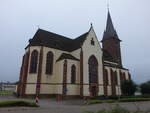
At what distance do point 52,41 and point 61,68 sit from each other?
8.39 metres

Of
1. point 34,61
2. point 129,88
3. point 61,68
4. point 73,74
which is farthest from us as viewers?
point 129,88

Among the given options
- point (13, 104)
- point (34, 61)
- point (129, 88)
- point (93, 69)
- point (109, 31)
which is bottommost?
point (13, 104)

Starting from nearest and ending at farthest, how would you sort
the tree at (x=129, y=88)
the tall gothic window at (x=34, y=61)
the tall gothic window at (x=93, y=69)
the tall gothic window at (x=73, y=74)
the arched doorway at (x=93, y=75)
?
the tall gothic window at (x=34, y=61)
the tall gothic window at (x=73, y=74)
the arched doorway at (x=93, y=75)
the tall gothic window at (x=93, y=69)
the tree at (x=129, y=88)

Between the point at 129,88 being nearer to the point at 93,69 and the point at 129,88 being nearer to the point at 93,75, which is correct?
the point at 93,75

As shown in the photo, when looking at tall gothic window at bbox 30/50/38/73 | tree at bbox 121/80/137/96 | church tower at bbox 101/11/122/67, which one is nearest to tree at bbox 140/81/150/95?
tree at bbox 121/80/137/96

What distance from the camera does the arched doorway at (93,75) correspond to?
34059 millimetres

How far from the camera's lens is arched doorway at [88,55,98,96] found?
34.1 metres

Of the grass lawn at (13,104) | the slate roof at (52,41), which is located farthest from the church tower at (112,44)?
the grass lawn at (13,104)

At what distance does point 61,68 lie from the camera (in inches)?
1233

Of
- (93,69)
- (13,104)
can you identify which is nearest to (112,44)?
(93,69)

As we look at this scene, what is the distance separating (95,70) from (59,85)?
10.4 metres

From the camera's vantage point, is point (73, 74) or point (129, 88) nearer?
point (73, 74)

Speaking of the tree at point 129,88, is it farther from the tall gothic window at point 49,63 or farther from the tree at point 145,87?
the tall gothic window at point 49,63

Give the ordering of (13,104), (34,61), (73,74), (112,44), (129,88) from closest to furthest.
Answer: (13,104) < (34,61) < (73,74) < (129,88) < (112,44)
